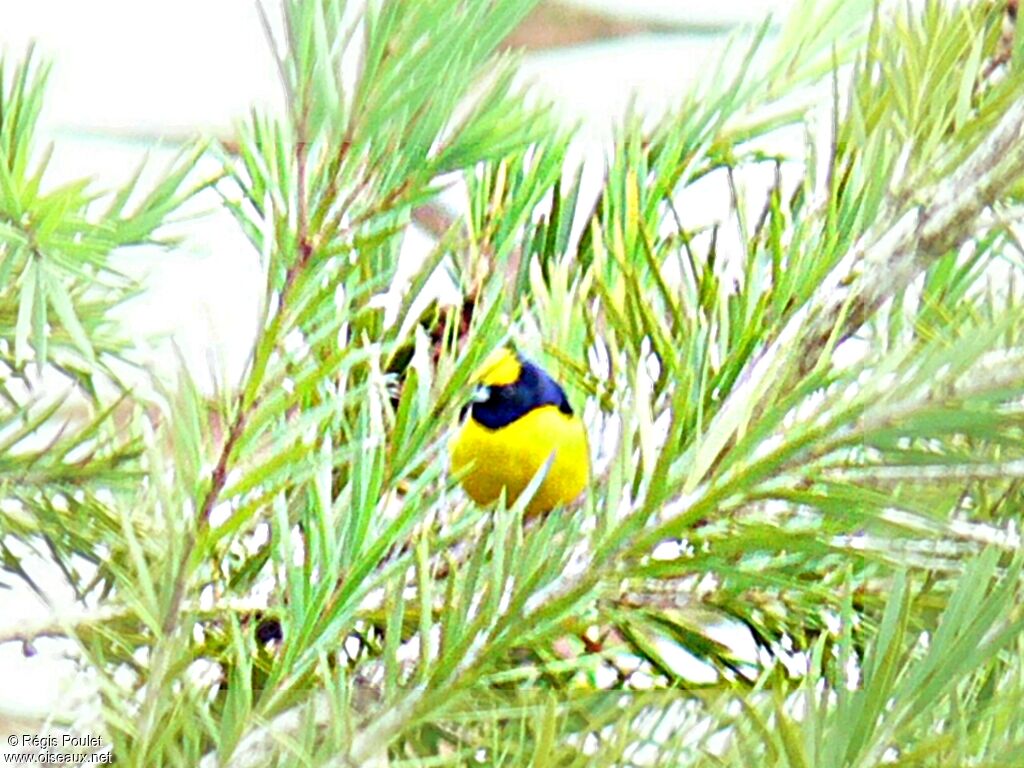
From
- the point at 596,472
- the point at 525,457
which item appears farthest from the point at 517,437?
the point at 596,472


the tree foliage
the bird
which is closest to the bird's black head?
Answer: the bird

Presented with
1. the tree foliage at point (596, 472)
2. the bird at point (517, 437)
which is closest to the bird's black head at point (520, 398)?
the bird at point (517, 437)

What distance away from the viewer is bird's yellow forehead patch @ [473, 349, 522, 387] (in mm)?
288

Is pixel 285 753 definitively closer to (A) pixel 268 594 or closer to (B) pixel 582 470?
(A) pixel 268 594

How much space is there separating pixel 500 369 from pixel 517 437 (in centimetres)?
9

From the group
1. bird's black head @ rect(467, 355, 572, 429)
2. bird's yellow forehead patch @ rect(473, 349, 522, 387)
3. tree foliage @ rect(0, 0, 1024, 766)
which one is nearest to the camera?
tree foliage @ rect(0, 0, 1024, 766)

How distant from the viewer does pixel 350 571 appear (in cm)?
21

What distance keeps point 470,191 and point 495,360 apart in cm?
5

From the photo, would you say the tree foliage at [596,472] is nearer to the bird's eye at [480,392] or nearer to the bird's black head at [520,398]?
the bird's eye at [480,392]

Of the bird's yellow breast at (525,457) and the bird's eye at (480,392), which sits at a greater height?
the bird's eye at (480,392)

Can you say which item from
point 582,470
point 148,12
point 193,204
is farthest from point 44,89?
point 148,12

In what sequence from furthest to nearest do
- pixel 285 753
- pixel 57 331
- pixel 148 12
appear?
pixel 148 12
pixel 57 331
pixel 285 753

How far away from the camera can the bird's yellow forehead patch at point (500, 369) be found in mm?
288

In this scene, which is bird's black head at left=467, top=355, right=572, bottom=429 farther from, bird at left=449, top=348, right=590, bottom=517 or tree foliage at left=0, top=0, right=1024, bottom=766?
tree foliage at left=0, top=0, right=1024, bottom=766
